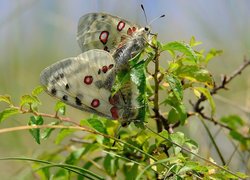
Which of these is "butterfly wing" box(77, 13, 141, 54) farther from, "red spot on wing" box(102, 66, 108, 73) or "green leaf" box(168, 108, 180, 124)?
"green leaf" box(168, 108, 180, 124)

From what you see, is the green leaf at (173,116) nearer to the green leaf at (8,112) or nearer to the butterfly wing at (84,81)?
the butterfly wing at (84,81)

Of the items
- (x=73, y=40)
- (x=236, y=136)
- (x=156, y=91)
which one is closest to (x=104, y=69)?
(x=156, y=91)

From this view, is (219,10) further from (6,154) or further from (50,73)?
(50,73)

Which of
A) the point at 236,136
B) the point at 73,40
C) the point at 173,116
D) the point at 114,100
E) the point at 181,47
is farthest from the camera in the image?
the point at 73,40

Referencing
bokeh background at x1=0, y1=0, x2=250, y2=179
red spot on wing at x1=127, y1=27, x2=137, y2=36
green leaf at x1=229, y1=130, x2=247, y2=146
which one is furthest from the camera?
bokeh background at x1=0, y1=0, x2=250, y2=179

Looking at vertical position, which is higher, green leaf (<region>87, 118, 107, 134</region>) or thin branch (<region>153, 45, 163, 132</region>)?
thin branch (<region>153, 45, 163, 132</region>)

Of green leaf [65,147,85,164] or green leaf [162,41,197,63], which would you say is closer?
green leaf [162,41,197,63]

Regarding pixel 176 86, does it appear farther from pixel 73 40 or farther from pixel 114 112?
pixel 73 40

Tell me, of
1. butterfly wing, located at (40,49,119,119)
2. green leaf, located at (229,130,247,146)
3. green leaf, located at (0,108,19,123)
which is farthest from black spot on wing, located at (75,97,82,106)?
green leaf, located at (229,130,247,146)
